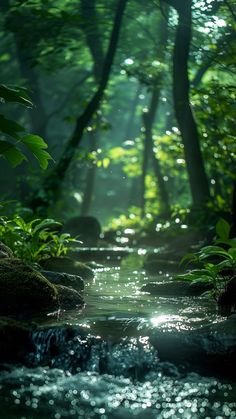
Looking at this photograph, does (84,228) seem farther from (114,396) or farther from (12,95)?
(114,396)

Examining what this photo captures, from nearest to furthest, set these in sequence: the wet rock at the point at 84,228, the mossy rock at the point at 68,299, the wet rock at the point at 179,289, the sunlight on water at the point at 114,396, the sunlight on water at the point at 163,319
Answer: the sunlight on water at the point at 114,396, the sunlight on water at the point at 163,319, the mossy rock at the point at 68,299, the wet rock at the point at 179,289, the wet rock at the point at 84,228

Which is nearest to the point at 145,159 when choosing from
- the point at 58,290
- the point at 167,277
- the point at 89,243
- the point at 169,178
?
the point at 169,178

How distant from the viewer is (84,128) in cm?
1366

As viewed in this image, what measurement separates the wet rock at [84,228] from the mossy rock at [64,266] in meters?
7.24

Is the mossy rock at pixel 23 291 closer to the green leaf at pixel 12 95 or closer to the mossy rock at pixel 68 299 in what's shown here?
the mossy rock at pixel 68 299

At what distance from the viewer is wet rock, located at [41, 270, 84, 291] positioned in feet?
25.9

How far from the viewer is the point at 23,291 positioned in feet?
21.7

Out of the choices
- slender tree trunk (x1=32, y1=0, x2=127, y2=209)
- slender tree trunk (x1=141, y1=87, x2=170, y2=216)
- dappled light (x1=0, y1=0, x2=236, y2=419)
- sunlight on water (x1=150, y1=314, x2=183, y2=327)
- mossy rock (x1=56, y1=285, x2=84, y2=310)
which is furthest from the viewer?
slender tree trunk (x1=141, y1=87, x2=170, y2=216)

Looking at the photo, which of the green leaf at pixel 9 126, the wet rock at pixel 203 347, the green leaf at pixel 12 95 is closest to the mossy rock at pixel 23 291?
the wet rock at pixel 203 347

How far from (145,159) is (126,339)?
50.5ft

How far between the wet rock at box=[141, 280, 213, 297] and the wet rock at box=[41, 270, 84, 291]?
1.07 m

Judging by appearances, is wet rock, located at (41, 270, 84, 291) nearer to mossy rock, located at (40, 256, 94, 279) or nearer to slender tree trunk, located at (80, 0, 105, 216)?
mossy rock, located at (40, 256, 94, 279)

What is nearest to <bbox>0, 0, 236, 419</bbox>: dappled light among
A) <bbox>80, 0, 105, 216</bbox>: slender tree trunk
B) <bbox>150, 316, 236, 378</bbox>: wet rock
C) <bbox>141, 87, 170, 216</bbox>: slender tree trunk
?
<bbox>150, 316, 236, 378</bbox>: wet rock

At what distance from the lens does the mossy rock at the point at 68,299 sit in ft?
22.8
